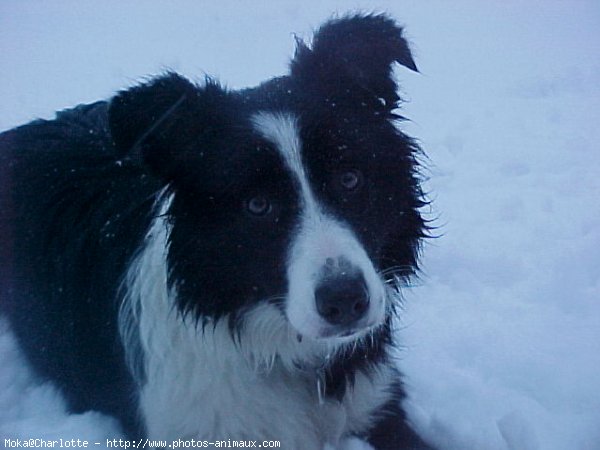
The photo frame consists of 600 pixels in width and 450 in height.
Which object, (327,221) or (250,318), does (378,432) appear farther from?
(327,221)

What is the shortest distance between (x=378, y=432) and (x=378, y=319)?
0.87m

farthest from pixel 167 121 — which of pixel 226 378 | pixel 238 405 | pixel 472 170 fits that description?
pixel 472 170

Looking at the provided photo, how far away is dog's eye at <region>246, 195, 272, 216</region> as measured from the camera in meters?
2.15

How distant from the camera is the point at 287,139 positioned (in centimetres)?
217

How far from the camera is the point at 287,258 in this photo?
2086 millimetres

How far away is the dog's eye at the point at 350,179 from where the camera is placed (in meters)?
2.21

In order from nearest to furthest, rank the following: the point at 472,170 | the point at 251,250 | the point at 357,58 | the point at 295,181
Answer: the point at 295,181
the point at 251,250
the point at 357,58
the point at 472,170

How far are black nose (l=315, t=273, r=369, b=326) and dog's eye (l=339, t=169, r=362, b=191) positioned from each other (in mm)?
442

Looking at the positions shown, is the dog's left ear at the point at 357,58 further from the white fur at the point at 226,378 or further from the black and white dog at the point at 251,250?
the white fur at the point at 226,378

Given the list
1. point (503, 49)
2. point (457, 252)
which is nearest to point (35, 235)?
point (457, 252)

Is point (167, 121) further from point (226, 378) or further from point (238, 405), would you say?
point (238, 405)

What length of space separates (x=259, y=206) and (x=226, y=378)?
0.79m

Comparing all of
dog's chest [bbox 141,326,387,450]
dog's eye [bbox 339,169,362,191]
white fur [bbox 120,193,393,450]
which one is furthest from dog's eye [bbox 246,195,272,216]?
dog's chest [bbox 141,326,387,450]

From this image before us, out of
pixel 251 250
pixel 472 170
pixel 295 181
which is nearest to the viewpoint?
pixel 295 181
